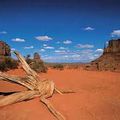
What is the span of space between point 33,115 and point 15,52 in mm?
3567

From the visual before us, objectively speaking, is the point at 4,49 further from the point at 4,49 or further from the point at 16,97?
the point at 16,97

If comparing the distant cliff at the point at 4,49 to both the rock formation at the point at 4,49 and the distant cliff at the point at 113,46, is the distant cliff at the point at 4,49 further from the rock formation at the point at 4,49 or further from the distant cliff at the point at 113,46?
the distant cliff at the point at 113,46

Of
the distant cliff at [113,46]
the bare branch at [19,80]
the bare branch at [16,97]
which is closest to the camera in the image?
the bare branch at [16,97]

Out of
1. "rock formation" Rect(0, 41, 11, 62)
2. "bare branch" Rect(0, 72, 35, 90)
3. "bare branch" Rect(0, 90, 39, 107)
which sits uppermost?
"rock formation" Rect(0, 41, 11, 62)

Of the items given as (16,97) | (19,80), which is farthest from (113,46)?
(16,97)

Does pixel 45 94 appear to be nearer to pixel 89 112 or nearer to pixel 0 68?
pixel 89 112

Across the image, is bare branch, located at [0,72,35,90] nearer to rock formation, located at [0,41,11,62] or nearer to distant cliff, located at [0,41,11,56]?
rock formation, located at [0,41,11,62]

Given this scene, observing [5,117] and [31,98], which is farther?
[31,98]

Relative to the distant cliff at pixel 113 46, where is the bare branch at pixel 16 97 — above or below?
below

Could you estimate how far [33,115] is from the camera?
297 inches

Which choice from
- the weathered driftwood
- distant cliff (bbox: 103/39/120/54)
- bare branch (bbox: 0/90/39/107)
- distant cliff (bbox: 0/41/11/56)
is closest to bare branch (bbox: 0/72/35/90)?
the weathered driftwood

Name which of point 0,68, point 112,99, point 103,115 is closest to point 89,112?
point 103,115

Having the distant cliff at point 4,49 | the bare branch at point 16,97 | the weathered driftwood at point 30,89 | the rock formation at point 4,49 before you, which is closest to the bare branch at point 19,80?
the weathered driftwood at point 30,89

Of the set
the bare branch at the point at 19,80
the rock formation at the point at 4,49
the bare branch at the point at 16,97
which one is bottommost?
the bare branch at the point at 16,97
